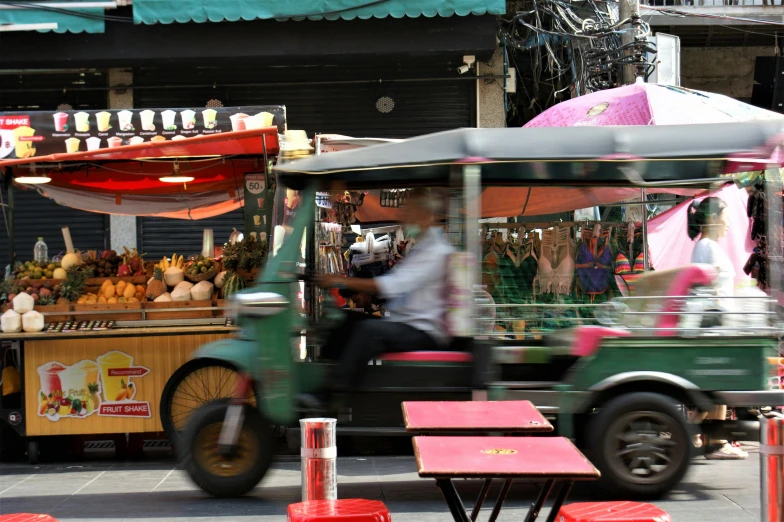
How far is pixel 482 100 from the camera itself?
1298 cm

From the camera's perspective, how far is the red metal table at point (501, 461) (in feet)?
11.2

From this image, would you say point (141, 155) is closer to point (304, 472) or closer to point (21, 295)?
point (21, 295)

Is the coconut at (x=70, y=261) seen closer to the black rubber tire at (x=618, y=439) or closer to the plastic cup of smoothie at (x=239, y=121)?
the plastic cup of smoothie at (x=239, y=121)

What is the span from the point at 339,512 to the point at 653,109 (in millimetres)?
6134

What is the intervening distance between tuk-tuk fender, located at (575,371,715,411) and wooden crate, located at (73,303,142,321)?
4296 millimetres

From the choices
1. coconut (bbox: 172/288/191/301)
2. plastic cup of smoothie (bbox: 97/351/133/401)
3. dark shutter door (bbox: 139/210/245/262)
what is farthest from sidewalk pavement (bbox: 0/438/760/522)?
dark shutter door (bbox: 139/210/245/262)

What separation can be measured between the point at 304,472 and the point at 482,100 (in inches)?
367

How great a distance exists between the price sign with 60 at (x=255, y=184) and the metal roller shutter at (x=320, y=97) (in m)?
3.83

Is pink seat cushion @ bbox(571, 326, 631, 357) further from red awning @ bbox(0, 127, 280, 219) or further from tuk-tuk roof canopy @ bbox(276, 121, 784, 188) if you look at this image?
red awning @ bbox(0, 127, 280, 219)

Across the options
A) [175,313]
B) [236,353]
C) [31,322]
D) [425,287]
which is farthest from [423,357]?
[31,322]

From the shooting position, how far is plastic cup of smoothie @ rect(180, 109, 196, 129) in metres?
8.59

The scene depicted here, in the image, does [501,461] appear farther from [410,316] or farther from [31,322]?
[31,322]

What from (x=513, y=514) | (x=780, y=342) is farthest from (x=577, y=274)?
(x=513, y=514)

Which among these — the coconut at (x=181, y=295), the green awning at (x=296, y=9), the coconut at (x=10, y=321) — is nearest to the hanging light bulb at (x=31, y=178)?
the coconut at (x=10, y=321)
